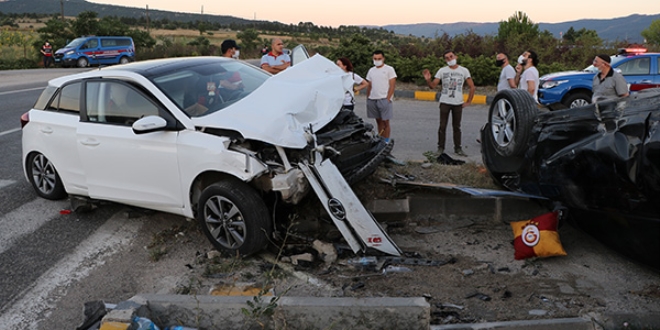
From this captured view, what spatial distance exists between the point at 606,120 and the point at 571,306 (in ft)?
4.86

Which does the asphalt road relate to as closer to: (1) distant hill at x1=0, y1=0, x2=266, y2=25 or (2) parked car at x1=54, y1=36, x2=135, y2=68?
(2) parked car at x1=54, y1=36, x2=135, y2=68

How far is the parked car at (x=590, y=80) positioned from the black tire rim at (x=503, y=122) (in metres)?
7.39

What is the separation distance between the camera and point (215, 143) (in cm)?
491

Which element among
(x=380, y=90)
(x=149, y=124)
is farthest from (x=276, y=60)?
(x=149, y=124)

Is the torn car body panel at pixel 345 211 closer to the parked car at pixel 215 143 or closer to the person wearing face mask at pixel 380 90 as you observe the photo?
the parked car at pixel 215 143

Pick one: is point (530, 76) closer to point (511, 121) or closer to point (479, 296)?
point (511, 121)

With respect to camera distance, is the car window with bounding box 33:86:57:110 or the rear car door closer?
the rear car door

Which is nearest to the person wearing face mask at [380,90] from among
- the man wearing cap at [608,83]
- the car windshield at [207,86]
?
the man wearing cap at [608,83]

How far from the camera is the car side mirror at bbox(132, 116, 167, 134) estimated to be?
501 centimetres

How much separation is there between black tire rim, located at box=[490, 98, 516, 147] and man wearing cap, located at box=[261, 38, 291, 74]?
405cm

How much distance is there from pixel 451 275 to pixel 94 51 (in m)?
30.6

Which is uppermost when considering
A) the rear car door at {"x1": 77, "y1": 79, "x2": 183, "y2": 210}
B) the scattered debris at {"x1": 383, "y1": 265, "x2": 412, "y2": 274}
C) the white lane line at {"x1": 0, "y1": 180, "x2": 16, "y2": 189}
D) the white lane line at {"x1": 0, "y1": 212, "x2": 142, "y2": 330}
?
the rear car door at {"x1": 77, "y1": 79, "x2": 183, "y2": 210}

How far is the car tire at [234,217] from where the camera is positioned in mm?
4848

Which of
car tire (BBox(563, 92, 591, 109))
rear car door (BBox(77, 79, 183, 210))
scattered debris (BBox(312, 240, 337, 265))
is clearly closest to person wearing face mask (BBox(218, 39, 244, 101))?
rear car door (BBox(77, 79, 183, 210))
